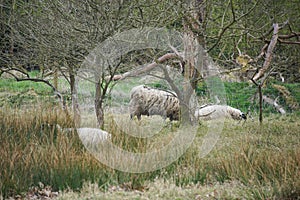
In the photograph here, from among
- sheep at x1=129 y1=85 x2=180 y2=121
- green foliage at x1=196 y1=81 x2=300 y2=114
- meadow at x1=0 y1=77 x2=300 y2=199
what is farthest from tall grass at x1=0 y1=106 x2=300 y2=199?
green foliage at x1=196 y1=81 x2=300 y2=114

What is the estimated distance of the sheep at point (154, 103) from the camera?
282 inches

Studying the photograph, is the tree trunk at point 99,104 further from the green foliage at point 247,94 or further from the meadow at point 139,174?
the green foliage at point 247,94

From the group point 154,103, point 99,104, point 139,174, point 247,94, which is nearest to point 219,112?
point 154,103

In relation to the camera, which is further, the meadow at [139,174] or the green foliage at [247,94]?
the green foliage at [247,94]

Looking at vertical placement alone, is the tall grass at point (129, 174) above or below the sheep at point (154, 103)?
below

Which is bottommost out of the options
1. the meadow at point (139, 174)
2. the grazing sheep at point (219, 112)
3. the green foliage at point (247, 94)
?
the meadow at point (139, 174)

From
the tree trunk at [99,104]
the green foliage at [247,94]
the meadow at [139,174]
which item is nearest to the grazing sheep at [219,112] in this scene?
the green foliage at [247,94]

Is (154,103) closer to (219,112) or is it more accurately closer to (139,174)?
(219,112)

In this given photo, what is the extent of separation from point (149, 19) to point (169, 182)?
2.14 meters

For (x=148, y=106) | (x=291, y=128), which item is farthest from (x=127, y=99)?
(x=291, y=128)

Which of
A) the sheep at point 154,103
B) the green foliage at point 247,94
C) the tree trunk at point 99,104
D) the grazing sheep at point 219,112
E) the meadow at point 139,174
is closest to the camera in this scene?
the meadow at point 139,174

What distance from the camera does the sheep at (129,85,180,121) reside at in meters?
7.15

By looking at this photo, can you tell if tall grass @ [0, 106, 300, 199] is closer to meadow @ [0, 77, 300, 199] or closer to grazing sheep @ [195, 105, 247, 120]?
meadow @ [0, 77, 300, 199]

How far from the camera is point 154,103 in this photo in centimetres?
719
